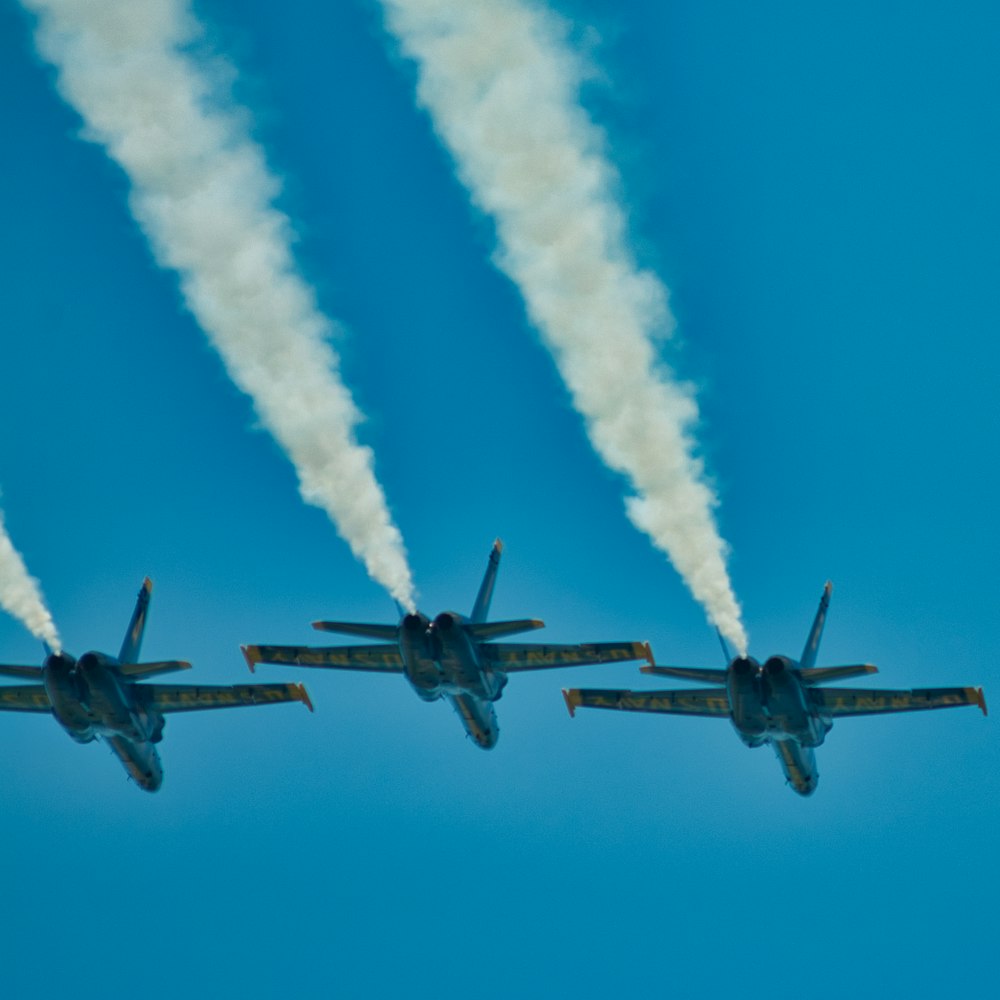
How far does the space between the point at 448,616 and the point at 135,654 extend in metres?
7.87

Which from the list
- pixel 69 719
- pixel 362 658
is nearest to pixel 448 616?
pixel 362 658

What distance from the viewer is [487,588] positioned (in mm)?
52312

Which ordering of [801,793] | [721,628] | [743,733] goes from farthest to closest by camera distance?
[801,793] < [743,733] < [721,628]

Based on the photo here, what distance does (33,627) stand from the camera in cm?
4684

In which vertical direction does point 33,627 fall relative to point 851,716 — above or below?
below

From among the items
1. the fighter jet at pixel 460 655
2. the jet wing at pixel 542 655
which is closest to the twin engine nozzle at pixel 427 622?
the fighter jet at pixel 460 655

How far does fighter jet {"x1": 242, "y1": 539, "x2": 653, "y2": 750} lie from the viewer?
162ft

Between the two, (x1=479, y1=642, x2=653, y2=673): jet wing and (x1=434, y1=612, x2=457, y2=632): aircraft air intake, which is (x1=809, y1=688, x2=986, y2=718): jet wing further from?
(x1=434, y1=612, x2=457, y2=632): aircraft air intake

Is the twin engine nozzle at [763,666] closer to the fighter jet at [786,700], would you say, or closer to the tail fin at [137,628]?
the fighter jet at [786,700]

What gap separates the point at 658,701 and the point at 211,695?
37.2ft

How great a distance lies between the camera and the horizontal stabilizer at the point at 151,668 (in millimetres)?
46969

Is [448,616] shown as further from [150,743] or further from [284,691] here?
[150,743]

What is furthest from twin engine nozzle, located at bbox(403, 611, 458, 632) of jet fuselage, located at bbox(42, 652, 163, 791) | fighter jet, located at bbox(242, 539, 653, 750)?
jet fuselage, located at bbox(42, 652, 163, 791)

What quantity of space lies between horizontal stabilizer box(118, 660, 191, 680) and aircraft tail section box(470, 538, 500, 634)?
24.7ft
